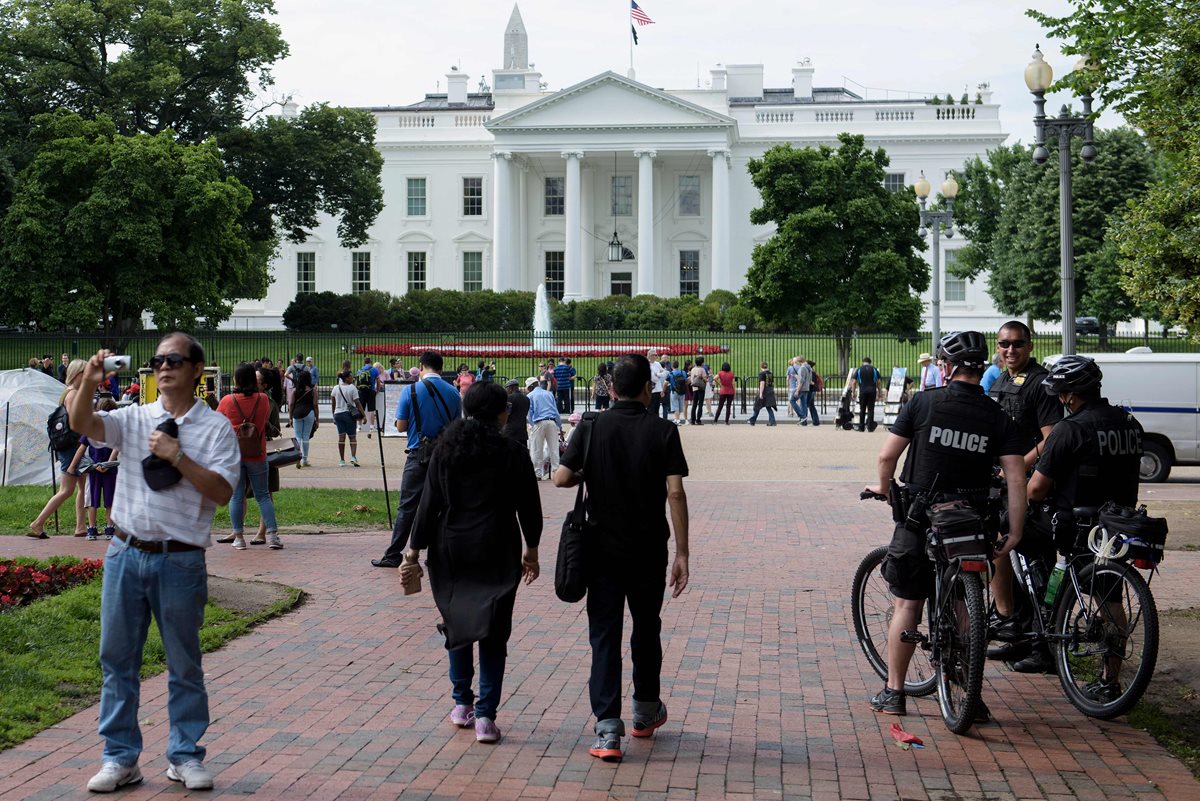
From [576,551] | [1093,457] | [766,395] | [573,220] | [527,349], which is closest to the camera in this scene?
[576,551]

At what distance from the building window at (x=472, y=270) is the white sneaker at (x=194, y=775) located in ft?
233

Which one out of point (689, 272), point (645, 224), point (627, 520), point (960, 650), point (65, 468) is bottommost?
point (960, 650)

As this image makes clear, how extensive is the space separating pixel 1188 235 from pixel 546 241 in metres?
60.5

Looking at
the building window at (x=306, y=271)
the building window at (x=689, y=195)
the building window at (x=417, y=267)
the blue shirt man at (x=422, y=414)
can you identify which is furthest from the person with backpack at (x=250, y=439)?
the building window at (x=306, y=271)

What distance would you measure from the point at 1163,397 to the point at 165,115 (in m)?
41.2

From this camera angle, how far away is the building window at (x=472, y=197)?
76.4 m

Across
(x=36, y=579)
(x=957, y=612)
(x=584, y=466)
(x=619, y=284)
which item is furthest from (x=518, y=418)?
(x=619, y=284)

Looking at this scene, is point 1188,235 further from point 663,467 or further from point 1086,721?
point 663,467

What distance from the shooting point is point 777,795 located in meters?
5.35

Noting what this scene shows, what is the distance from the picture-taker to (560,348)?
150ft

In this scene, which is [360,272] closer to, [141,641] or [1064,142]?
[1064,142]

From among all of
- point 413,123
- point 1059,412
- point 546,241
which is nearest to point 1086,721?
point 1059,412

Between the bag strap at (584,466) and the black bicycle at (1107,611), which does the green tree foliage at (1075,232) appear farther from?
the bag strap at (584,466)

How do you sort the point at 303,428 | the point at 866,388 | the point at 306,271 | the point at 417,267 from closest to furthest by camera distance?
1. the point at 303,428
2. the point at 866,388
3. the point at 417,267
4. the point at 306,271
